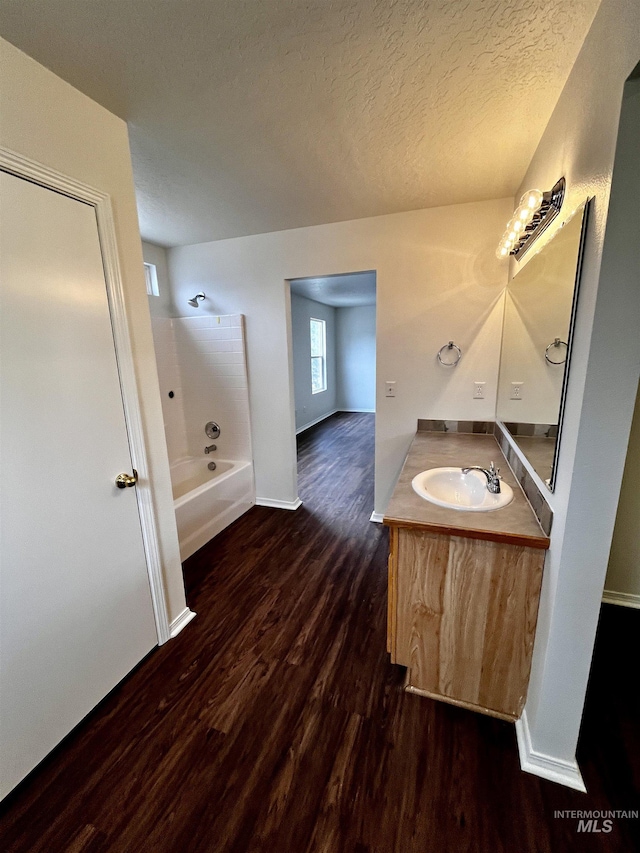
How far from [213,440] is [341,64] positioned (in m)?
2.83

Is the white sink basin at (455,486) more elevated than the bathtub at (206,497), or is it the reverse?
the white sink basin at (455,486)

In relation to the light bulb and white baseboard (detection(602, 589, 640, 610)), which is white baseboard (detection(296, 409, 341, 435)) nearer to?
white baseboard (detection(602, 589, 640, 610))

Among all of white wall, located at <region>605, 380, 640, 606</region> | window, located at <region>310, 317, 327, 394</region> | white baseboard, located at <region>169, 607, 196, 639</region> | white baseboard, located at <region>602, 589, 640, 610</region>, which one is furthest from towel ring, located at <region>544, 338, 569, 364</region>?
window, located at <region>310, 317, 327, 394</region>

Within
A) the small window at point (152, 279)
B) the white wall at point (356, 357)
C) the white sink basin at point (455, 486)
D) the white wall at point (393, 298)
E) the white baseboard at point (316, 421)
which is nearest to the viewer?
the white sink basin at point (455, 486)

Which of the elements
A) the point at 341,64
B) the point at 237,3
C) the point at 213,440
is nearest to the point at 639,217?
the point at 341,64

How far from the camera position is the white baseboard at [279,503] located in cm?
325

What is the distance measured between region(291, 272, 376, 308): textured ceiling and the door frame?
114 inches

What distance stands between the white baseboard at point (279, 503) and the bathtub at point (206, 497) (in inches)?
3.2

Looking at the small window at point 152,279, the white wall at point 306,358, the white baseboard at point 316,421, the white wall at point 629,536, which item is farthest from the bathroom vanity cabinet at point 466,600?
the white baseboard at point 316,421

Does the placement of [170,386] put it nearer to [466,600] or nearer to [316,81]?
[316,81]

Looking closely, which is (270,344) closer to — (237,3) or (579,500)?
Answer: (237,3)

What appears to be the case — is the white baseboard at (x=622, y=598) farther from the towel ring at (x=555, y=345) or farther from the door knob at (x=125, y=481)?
the door knob at (x=125, y=481)

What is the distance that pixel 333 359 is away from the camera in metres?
7.91

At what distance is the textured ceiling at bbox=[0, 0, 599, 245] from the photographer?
985mm
